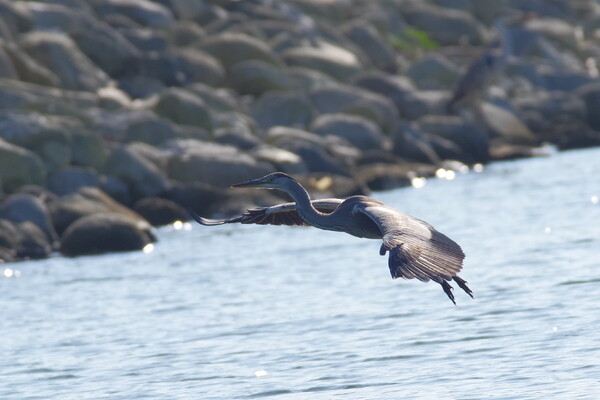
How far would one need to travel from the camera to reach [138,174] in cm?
1898

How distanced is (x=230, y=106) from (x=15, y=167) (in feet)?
21.3

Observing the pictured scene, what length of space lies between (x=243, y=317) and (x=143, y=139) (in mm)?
9387

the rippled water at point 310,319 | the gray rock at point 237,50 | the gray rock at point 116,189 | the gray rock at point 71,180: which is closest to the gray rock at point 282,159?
the rippled water at point 310,319

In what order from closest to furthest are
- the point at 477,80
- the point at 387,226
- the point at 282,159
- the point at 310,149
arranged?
the point at 387,226
the point at 282,159
the point at 310,149
the point at 477,80

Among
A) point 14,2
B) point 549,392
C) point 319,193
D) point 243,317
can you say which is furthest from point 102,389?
point 14,2

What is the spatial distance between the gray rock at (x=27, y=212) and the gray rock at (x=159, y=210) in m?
2.02

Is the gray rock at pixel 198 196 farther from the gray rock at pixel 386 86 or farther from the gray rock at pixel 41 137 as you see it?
the gray rock at pixel 386 86

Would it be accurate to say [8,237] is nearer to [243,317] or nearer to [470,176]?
[243,317]

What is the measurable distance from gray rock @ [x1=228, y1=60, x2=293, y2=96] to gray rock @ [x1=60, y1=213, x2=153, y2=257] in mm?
9492

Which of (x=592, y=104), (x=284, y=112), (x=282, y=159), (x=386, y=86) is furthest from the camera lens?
(x=592, y=104)

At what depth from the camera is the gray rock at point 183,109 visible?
22016 mm

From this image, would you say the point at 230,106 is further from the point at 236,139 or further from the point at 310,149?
the point at 310,149

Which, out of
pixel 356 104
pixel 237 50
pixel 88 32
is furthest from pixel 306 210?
pixel 237 50

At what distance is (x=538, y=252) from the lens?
47.0 ft
